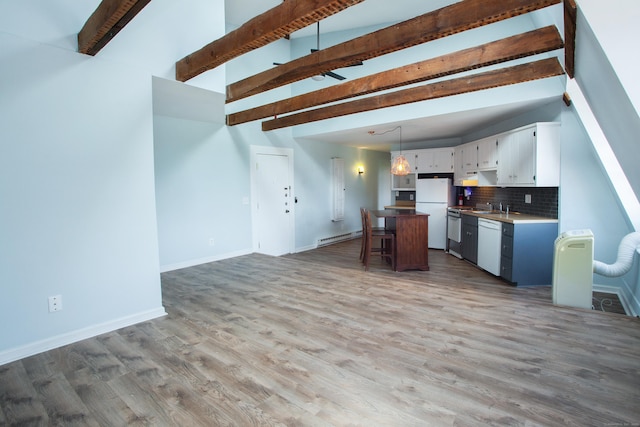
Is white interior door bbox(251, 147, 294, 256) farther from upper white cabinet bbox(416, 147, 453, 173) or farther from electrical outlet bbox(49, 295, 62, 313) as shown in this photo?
electrical outlet bbox(49, 295, 62, 313)

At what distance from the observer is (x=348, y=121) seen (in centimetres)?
574

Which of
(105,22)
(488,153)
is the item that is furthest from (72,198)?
(488,153)

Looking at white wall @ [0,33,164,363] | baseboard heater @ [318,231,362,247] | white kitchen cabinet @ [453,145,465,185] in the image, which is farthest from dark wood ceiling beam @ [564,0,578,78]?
baseboard heater @ [318,231,362,247]

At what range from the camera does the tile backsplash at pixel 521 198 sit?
437 centimetres

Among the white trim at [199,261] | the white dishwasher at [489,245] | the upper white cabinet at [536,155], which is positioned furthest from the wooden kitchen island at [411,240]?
the white trim at [199,261]

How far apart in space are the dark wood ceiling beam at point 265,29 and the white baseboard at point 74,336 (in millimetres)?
2411

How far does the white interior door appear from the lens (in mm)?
6082

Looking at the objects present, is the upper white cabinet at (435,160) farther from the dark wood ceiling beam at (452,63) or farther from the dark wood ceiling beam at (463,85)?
the dark wood ceiling beam at (452,63)

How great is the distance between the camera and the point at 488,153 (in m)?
5.40

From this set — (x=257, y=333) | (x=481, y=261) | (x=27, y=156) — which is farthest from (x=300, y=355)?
(x=481, y=261)

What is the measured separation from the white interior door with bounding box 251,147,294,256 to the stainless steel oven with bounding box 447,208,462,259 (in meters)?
3.27

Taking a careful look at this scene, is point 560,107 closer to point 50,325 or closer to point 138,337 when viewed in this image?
point 138,337

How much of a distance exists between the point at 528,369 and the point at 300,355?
163 centimetres

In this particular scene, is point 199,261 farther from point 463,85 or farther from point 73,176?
point 463,85
